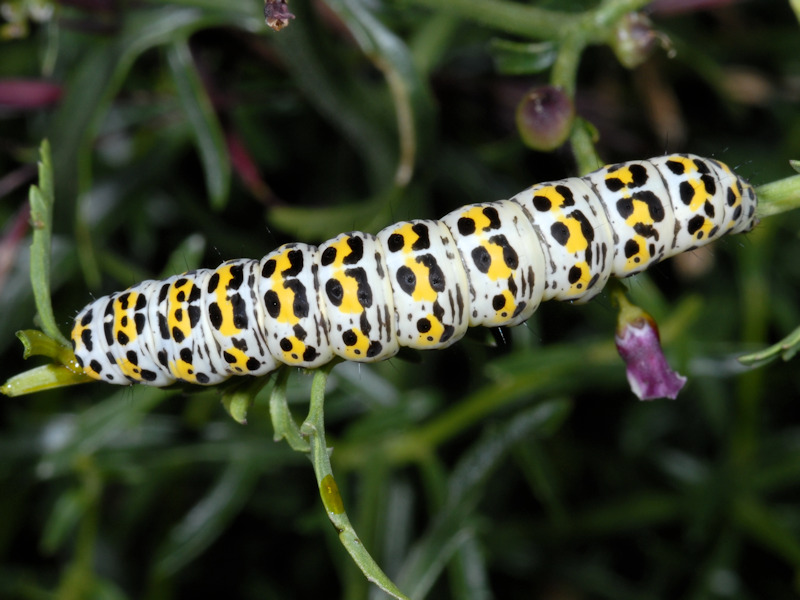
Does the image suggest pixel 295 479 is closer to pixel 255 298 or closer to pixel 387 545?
pixel 387 545

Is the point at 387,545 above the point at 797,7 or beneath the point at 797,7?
beneath

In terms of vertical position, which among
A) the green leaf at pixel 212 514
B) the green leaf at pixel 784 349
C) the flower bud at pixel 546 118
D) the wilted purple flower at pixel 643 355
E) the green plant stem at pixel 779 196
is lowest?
the green leaf at pixel 212 514

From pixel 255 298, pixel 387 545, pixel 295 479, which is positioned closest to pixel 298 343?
pixel 255 298

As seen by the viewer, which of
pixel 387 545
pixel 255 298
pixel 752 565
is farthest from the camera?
pixel 752 565

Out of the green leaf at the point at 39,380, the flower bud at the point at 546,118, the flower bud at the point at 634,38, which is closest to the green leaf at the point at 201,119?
the green leaf at the point at 39,380

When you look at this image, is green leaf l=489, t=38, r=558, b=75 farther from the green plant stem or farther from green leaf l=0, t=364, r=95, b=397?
green leaf l=0, t=364, r=95, b=397

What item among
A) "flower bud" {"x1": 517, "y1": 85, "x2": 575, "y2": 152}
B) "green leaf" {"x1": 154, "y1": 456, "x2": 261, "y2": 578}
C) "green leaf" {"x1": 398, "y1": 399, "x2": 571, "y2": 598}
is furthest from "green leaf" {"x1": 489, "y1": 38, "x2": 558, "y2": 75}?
"green leaf" {"x1": 154, "y1": 456, "x2": 261, "y2": 578}

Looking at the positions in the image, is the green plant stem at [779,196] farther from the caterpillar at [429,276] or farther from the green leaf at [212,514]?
the green leaf at [212,514]
